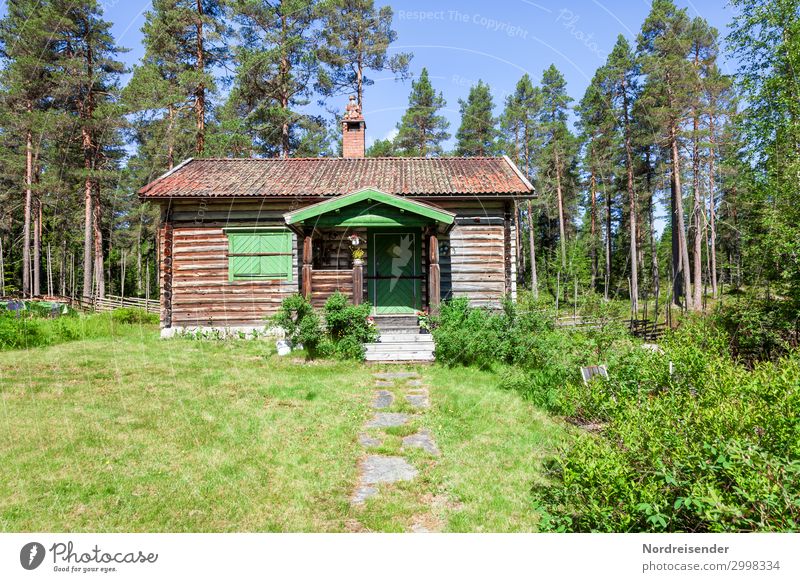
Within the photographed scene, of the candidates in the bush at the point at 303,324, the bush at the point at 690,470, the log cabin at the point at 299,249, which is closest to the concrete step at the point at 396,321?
the log cabin at the point at 299,249

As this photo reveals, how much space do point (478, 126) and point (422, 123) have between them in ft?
17.6

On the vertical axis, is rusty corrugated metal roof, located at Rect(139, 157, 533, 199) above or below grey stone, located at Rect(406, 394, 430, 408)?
above

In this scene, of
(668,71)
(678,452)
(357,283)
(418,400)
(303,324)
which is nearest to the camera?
(678,452)

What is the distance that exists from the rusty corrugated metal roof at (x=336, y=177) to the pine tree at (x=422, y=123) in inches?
594

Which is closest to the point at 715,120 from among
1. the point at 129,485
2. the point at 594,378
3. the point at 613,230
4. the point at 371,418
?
the point at 613,230

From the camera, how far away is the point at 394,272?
41.7 ft

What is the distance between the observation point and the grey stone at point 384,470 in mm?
3892

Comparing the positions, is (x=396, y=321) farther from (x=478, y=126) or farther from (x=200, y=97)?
(x=478, y=126)

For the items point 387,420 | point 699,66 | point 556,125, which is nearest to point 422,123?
point 556,125

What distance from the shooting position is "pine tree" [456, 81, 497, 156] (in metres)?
32.9

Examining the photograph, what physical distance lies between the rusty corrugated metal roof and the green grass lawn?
6.47m

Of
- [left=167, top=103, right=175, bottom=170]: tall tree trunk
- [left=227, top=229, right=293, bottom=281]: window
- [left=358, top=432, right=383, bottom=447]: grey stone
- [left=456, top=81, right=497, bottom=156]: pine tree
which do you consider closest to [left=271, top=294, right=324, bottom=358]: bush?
[left=227, top=229, right=293, bottom=281]: window

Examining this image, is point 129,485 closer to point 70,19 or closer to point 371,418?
point 371,418

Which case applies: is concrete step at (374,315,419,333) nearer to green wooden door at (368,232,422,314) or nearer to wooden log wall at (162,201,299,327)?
green wooden door at (368,232,422,314)
